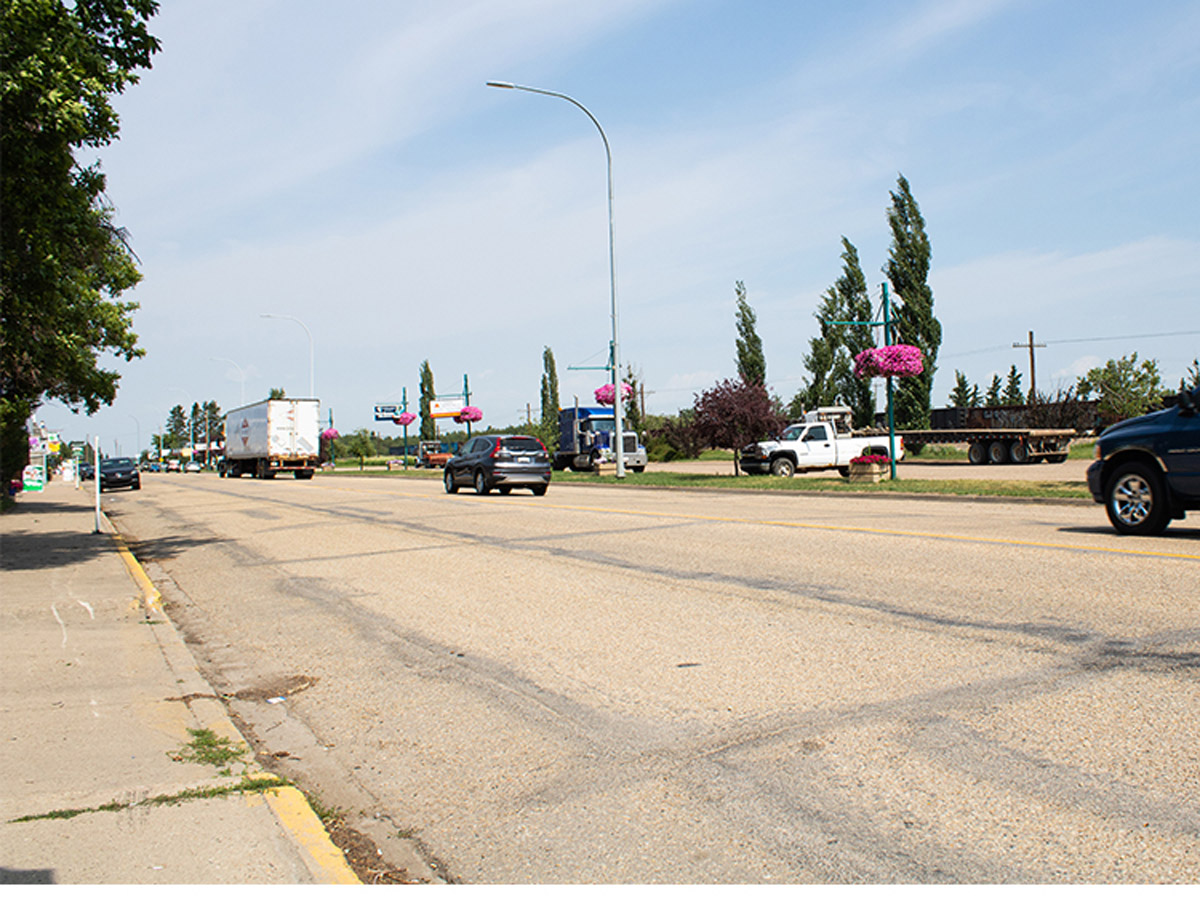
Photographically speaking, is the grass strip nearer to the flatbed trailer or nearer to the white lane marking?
the white lane marking

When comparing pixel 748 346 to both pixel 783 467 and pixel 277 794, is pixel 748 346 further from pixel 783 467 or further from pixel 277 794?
pixel 277 794

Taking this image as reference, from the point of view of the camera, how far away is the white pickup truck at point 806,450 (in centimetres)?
3269

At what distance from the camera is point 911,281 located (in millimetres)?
51625

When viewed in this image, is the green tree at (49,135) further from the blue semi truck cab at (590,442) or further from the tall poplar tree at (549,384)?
the tall poplar tree at (549,384)

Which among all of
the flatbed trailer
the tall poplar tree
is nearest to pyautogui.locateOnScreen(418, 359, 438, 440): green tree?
the tall poplar tree

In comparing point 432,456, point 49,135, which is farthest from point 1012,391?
point 49,135

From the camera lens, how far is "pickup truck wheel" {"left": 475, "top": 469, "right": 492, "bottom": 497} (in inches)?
1073

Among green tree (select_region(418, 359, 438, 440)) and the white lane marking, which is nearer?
the white lane marking

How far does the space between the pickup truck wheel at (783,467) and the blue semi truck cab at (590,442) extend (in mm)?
10429

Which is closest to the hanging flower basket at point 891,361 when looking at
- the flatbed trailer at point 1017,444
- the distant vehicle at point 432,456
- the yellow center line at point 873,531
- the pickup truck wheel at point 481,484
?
the yellow center line at point 873,531

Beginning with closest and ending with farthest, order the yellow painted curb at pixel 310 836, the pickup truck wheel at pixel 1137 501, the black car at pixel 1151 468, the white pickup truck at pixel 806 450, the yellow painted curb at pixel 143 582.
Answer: the yellow painted curb at pixel 310 836 → the yellow painted curb at pixel 143 582 → the black car at pixel 1151 468 → the pickup truck wheel at pixel 1137 501 → the white pickup truck at pixel 806 450

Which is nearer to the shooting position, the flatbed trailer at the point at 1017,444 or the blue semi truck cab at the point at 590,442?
the flatbed trailer at the point at 1017,444

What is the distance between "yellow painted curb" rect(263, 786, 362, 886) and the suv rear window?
76.0ft

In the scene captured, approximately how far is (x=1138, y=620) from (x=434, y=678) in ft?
16.3
